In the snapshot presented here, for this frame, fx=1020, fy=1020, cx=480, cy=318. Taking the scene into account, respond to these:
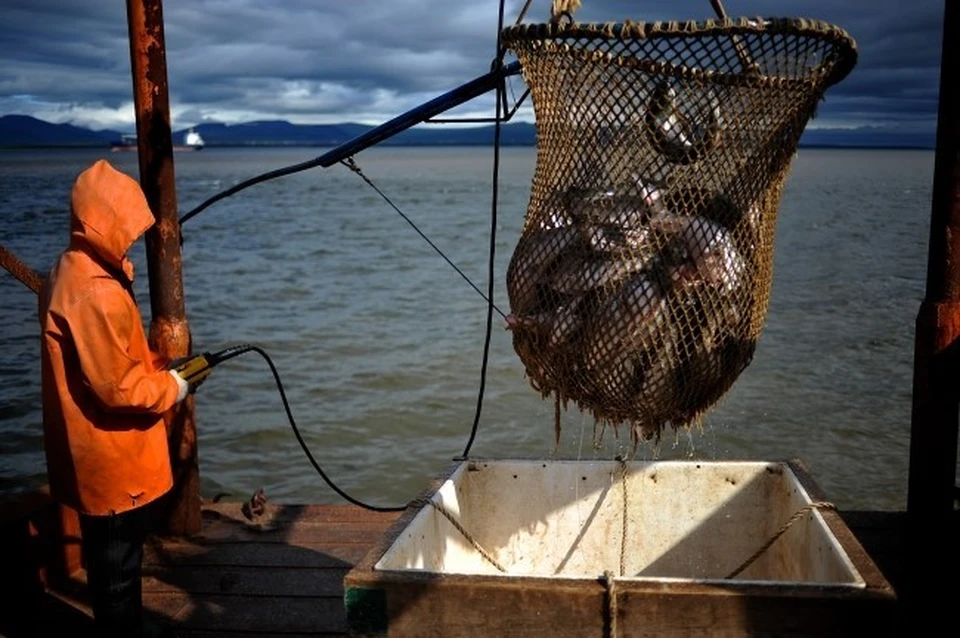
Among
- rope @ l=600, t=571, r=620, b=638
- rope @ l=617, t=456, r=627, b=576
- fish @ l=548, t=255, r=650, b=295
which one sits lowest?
rope @ l=617, t=456, r=627, b=576

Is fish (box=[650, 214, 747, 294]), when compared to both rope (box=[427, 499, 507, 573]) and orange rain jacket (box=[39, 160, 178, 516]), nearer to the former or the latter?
rope (box=[427, 499, 507, 573])

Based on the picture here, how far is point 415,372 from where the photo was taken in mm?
11836

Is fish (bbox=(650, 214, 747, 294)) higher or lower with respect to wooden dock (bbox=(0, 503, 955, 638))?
higher

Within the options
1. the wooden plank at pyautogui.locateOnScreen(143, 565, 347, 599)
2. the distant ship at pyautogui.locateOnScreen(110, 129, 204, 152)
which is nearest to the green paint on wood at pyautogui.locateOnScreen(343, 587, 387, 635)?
the wooden plank at pyautogui.locateOnScreen(143, 565, 347, 599)

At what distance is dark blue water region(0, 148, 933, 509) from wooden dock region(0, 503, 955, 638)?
278 cm

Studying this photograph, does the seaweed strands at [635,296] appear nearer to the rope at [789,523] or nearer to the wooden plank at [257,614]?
the rope at [789,523]

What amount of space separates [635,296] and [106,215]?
177cm

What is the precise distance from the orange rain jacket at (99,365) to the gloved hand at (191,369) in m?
0.16

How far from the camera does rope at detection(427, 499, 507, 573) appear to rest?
337 cm

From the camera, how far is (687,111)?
9.86ft

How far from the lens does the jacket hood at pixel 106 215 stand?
3.39 m

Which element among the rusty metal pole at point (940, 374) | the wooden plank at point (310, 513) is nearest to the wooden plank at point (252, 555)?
the wooden plank at point (310, 513)

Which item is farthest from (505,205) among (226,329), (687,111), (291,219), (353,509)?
(687,111)

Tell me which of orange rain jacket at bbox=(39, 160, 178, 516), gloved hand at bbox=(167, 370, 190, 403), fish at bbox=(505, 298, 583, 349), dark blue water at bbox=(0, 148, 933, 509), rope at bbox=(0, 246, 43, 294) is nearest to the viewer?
fish at bbox=(505, 298, 583, 349)
